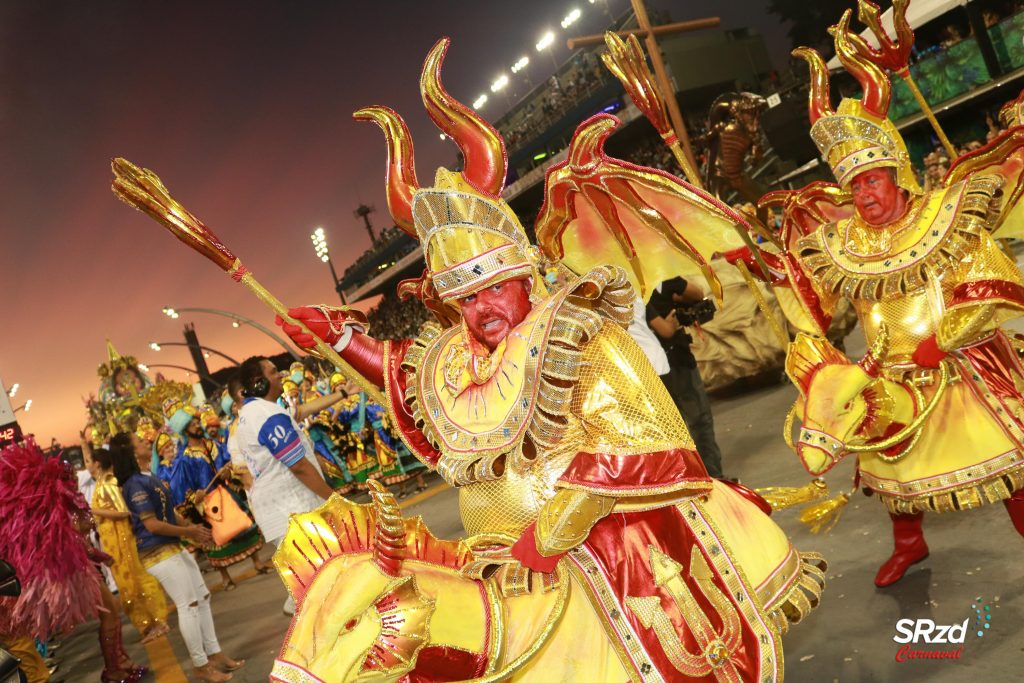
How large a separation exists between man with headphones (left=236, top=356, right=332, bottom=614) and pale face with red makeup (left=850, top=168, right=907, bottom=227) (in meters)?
3.47

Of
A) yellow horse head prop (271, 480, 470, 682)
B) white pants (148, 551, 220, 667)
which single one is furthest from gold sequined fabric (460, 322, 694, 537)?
white pants (148, 551, 220, 667)

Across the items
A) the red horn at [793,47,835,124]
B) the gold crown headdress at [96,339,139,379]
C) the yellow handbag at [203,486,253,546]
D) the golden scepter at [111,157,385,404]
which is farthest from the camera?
the gold crown headdress at [96,339,139,379]

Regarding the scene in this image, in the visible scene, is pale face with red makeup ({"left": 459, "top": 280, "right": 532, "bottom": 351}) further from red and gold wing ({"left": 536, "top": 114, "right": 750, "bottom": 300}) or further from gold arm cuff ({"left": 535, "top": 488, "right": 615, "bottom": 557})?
gold arm cuff ({"left": 535, "top": 488, "right": 615, "bottom": 557})

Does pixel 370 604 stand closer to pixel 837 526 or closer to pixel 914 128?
pixel 837 526

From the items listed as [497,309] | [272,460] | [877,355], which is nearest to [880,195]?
[877,355]

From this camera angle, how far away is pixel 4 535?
17.7 feet

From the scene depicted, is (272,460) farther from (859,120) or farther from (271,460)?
(859,120)

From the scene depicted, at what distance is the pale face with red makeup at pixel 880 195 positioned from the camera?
11.6ft

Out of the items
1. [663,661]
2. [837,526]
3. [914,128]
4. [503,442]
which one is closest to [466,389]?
[503,442]

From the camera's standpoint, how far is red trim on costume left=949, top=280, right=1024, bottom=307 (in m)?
3.07

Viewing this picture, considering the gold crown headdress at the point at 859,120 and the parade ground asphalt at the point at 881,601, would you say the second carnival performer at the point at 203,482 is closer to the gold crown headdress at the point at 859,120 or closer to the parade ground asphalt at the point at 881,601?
the parade ground asphalt at the point at 881,601

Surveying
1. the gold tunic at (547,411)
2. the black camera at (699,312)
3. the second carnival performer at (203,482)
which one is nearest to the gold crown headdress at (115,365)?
the second carnival performer at (203,482)

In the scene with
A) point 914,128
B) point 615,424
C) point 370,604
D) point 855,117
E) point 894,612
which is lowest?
point 894,612

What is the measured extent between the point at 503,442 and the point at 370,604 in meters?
0.53
